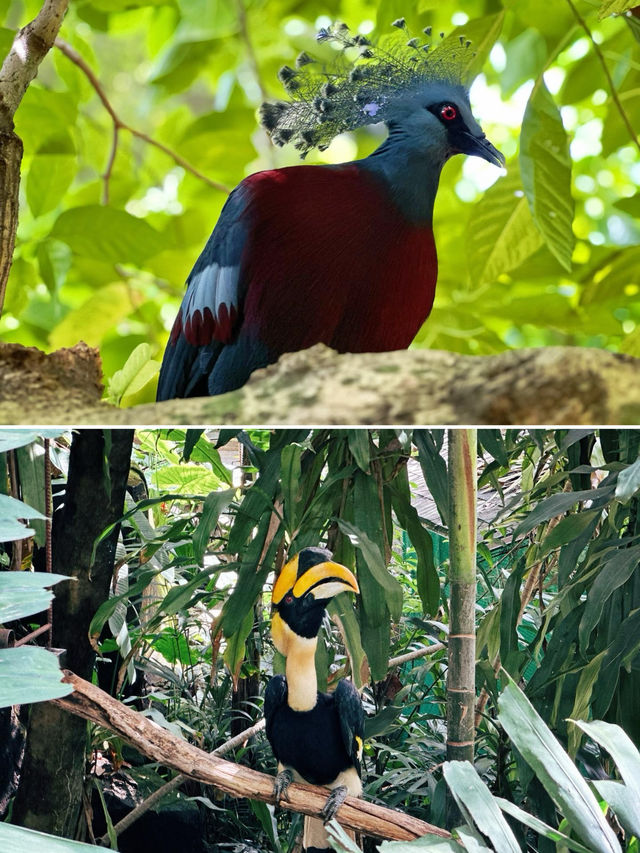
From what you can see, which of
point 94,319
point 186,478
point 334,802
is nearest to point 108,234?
point 94,319

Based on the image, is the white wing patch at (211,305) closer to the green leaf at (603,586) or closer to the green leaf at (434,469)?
the green leaf at (434,469)

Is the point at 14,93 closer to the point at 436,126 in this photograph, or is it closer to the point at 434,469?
the point at 436,126

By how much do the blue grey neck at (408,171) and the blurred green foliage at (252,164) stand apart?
0.02 meters

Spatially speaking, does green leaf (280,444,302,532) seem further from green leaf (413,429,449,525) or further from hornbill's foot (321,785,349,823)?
hornbill's foot (321,785,349,823)

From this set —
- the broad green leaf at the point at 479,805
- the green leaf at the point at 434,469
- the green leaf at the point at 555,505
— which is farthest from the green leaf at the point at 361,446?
the broad green leaf at the point at 479,805

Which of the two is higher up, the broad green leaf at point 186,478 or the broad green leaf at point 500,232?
the broad green leaf at point 500,232

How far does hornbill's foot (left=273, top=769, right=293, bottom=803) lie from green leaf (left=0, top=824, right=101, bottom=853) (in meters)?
0.39

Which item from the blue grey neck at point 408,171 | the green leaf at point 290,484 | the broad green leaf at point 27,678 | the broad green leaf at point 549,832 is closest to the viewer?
the blue grey neck at point 408,171

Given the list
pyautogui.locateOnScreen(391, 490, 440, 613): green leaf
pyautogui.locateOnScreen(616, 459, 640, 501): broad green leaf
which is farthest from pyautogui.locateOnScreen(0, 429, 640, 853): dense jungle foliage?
pyautogui.locateOnScreen(616, 459, 640, 501): broad green leaf

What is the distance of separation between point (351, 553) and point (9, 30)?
500 mm

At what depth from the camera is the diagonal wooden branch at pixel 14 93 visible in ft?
1.04

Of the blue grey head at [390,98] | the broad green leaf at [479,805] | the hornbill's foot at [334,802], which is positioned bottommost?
the hornbill's foot at [334,802]

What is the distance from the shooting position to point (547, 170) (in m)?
0.33

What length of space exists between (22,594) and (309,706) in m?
0.37
